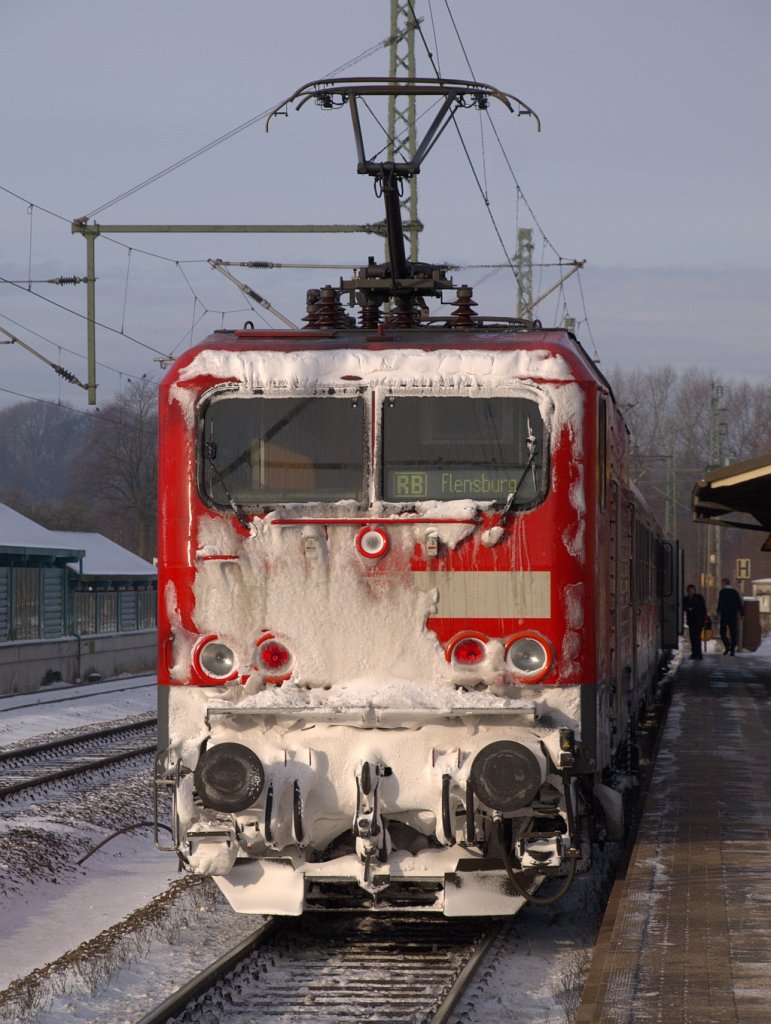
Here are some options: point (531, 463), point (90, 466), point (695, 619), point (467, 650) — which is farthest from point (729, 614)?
point (90, 466)

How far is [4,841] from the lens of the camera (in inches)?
418

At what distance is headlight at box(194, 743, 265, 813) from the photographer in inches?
271

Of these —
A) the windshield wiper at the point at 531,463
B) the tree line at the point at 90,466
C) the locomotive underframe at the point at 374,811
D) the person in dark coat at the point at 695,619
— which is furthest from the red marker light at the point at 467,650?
the tree line at the point at 90,466

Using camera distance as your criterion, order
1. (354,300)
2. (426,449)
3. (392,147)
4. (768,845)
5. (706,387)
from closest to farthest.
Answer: (426,449) → (768,845) → (354,300) → (392,147) → (706,387)

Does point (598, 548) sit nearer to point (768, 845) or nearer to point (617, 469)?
point (617, 469)

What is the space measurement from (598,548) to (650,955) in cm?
217

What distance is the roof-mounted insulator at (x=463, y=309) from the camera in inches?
335

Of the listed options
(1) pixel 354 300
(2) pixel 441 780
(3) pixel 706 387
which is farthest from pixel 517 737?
(3) pixel 706 387

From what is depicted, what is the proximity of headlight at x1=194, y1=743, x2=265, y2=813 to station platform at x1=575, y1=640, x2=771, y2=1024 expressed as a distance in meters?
1.74

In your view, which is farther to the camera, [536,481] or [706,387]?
[706,387]

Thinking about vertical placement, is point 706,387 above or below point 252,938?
above

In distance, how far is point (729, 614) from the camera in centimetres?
3055

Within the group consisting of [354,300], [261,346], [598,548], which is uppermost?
[354,300]

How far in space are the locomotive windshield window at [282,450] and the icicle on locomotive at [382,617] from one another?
1 cm
